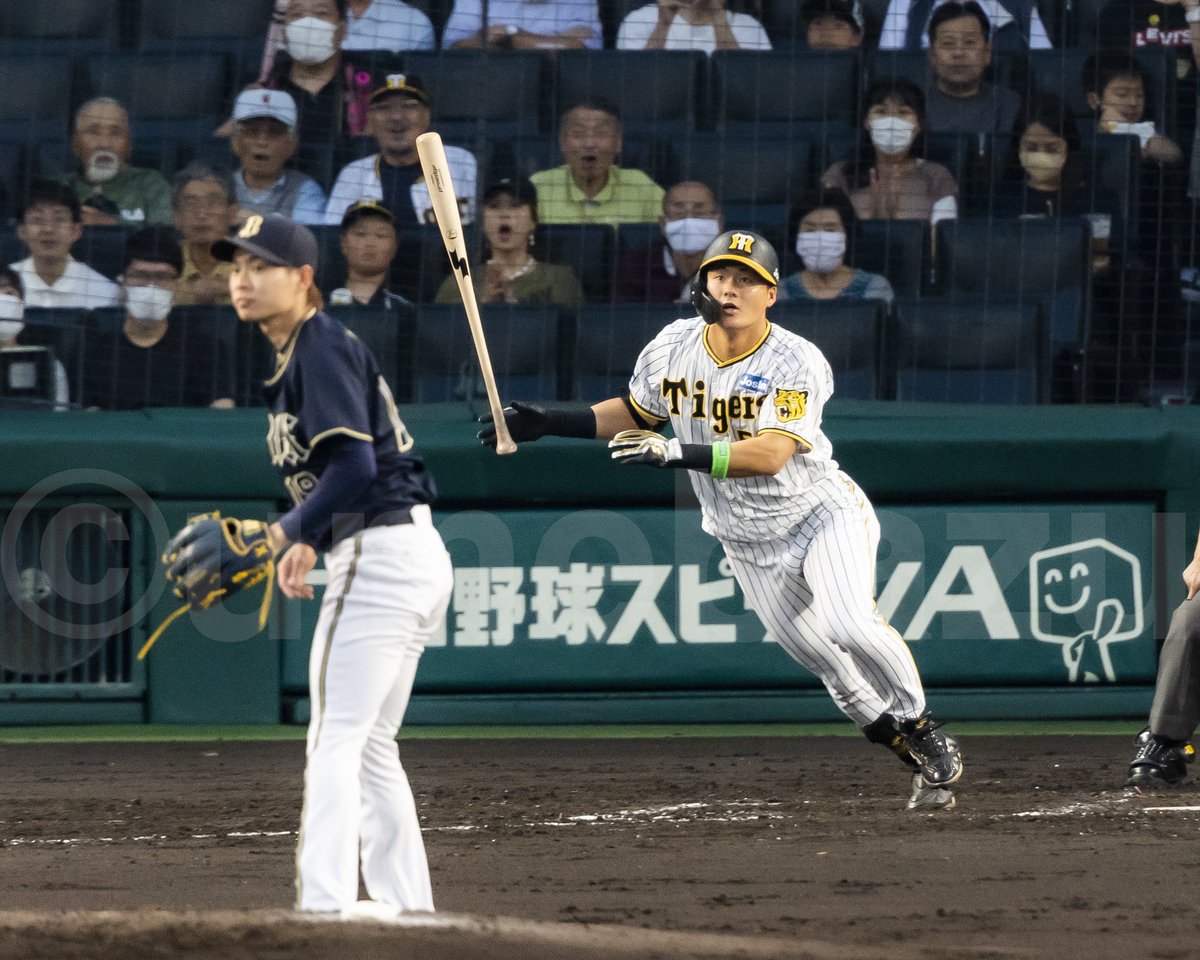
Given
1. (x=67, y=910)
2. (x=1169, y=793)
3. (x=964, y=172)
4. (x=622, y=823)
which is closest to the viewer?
(x=67, y=910)

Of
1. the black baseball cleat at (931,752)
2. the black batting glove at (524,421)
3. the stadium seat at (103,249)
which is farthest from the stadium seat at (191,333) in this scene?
the black baseball cleat at (931,752)

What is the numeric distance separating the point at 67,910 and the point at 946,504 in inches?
169

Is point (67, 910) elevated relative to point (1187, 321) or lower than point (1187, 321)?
lower

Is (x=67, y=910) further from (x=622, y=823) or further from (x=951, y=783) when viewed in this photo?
(x=951, y=783)

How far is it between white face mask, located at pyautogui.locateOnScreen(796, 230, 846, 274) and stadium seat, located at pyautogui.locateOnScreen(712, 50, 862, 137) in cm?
78

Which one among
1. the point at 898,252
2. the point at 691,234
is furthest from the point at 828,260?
the point at 691,234

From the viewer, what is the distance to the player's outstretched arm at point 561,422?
516 cm

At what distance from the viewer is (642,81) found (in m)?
9.17

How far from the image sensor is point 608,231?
8508 millimetres

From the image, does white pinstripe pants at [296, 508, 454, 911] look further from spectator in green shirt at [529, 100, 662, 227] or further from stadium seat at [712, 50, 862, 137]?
stadium seat at [712, 50, 862, 137]

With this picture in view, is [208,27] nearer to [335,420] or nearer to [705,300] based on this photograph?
[705,300]

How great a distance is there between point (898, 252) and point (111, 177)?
3.90 m

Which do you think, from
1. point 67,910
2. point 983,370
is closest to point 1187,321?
point 983,370

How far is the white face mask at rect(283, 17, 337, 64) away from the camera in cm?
914
